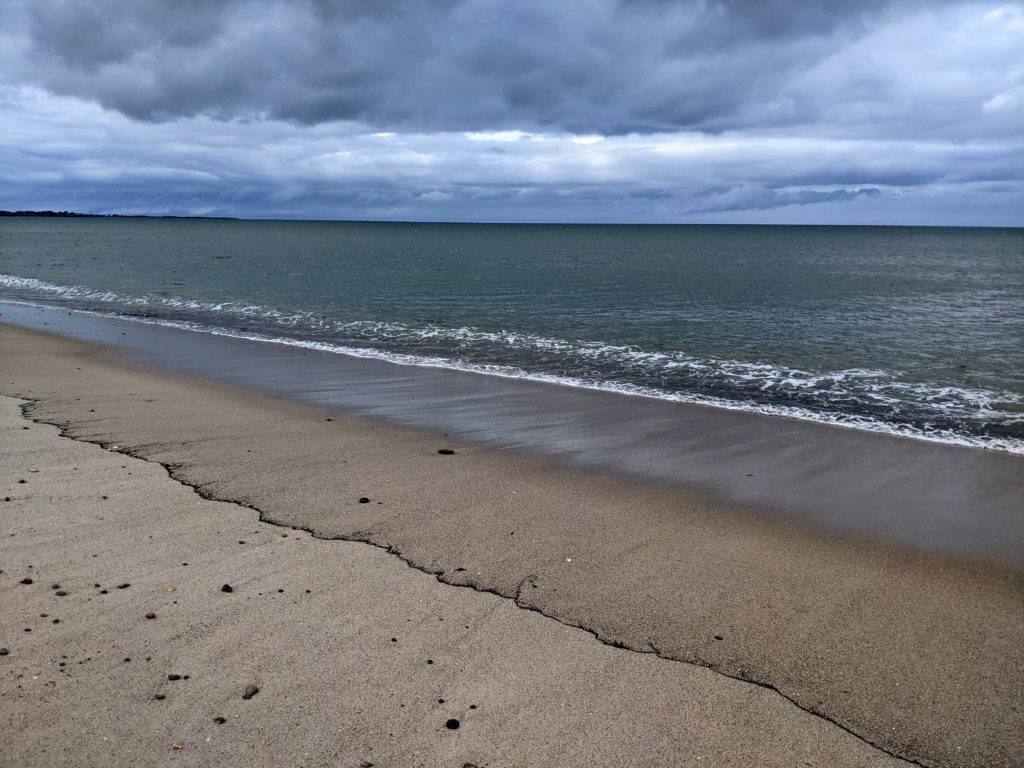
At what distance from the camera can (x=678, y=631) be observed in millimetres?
4996

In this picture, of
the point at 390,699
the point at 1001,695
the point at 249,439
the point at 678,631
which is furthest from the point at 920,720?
the point at 249,439

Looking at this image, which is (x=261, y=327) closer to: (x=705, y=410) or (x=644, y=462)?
(x=705, y=410)

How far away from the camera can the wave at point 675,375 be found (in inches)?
475

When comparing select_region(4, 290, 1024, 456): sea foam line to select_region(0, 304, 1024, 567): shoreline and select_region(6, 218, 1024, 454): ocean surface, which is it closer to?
select_region(6, 218, 1024, 454): ocean surface

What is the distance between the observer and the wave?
39.6 feet

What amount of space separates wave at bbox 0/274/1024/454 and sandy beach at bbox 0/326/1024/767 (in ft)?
18.4

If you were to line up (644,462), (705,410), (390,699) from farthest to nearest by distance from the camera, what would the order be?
1. (705,410)
2. (644,462)
3. (390,699)

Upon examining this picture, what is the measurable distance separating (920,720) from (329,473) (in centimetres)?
593

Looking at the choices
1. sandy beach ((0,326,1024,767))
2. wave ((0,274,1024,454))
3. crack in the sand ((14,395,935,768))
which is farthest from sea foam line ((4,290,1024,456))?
crack in the sand ((14,395,935,768))

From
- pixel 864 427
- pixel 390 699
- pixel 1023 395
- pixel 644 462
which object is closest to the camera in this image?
pixel 390 699

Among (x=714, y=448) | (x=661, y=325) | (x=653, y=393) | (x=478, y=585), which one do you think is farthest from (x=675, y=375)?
(x=478, y=585)

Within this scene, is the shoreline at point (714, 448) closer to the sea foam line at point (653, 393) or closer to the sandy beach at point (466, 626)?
the sea foam line at point (653, 393)

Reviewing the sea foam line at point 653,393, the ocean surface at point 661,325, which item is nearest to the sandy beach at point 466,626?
the sea foam line at point 653,393

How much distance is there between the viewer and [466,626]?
4922 mm
